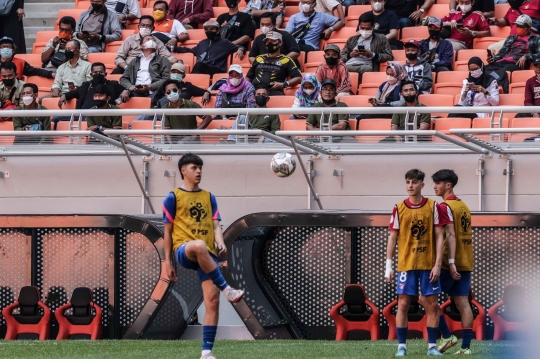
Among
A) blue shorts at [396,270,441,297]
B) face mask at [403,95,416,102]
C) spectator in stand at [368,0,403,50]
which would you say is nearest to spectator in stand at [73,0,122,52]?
spectator in stand at [368,0,403,50]

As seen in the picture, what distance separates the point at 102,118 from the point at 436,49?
5.09 meters

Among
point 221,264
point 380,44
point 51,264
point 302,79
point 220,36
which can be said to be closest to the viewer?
point 221,264

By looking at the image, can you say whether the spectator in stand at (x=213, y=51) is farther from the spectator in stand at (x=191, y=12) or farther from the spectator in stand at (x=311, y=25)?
the spectator in stand at (x=191, y=12)

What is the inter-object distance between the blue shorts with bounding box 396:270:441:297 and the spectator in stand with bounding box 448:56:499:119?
17.2 feet

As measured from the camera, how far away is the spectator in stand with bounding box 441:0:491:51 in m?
16.5

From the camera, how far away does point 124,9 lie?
62.4 feet

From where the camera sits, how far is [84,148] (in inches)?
535

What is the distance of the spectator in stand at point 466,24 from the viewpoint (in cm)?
1645

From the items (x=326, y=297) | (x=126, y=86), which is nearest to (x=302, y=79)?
(x=126, y=86)

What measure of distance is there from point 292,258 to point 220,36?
6222 mm

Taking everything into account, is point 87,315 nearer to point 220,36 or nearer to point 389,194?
point 389,194

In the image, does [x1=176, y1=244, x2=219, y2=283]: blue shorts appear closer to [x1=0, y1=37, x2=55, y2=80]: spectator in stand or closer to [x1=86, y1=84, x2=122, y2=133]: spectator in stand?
[x1=86, y1=84, x2=122, y2=133]: spectator in stand

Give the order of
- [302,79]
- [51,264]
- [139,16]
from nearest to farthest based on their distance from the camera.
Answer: [51,264] → [302,79] → [139,16]

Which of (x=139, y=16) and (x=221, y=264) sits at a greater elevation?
(x=139, y=16)
